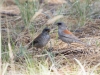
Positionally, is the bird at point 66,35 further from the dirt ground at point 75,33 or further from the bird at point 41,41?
the bird at point 41,41

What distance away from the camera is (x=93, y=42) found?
765 centimetres

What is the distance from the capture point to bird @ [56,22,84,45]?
24.6 ft

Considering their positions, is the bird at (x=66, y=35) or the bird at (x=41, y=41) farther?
the bird at (x=41, y=41)

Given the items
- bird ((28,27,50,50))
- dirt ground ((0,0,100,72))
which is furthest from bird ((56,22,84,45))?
bird ((28,27,50,50))

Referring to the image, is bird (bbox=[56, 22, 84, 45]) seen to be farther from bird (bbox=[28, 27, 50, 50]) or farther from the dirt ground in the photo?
bird (bbox=[28, 27, 50, 50])

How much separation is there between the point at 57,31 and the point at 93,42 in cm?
101

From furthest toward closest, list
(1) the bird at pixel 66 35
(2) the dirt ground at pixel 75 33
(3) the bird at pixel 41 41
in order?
(3) the bird at pixel 41 41, (1) the bird at pixel 66 35, (2) the dirt ground at pixel 75 33

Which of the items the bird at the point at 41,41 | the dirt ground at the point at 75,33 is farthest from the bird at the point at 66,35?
the bird at the point at 41,41

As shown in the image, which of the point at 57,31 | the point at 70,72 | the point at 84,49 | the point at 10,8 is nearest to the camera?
the point at 70,72

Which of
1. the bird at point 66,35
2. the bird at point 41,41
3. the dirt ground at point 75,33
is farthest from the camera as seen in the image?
the bird at point 41,41

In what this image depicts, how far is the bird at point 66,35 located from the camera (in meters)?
7.48

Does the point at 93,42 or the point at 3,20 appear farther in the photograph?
the point at 3,20

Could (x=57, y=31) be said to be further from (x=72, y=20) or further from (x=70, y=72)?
(x=70, y=72)

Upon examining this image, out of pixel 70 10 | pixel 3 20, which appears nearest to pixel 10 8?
pixel 3 20
